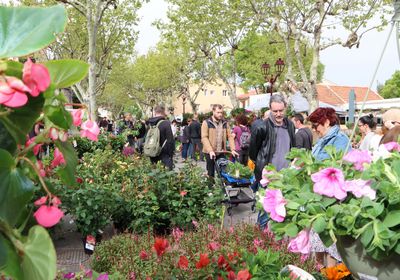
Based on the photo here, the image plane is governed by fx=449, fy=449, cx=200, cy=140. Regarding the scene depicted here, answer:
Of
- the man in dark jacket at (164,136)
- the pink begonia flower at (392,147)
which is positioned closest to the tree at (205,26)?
the man in dark jacket at (164,136)

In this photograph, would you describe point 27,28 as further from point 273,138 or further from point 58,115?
point 273,138

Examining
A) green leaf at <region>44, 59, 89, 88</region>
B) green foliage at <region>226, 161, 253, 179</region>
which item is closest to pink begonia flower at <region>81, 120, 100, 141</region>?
green leaf at <region>44, 59, 89, 88</region>

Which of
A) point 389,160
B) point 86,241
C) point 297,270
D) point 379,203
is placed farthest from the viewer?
point 86,241

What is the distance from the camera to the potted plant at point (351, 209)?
1460 millimetres

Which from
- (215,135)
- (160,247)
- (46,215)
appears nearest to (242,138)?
(215,135)

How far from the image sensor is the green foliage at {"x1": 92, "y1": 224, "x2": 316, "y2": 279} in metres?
2.75

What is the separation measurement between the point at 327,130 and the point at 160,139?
140 inches

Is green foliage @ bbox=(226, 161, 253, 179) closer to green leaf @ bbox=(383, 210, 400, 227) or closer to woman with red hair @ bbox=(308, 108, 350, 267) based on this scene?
woman with red hair @ bbox=(308, 108, 350, 267)

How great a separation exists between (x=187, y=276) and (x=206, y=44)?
87.0 feet

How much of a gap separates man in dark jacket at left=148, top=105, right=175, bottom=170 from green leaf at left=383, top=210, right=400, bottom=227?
6.28 metres

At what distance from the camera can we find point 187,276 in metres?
2.73

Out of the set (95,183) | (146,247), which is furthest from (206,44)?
(146,247)

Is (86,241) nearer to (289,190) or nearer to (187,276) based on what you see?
(187,276)

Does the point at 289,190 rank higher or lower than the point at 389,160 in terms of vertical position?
lower
